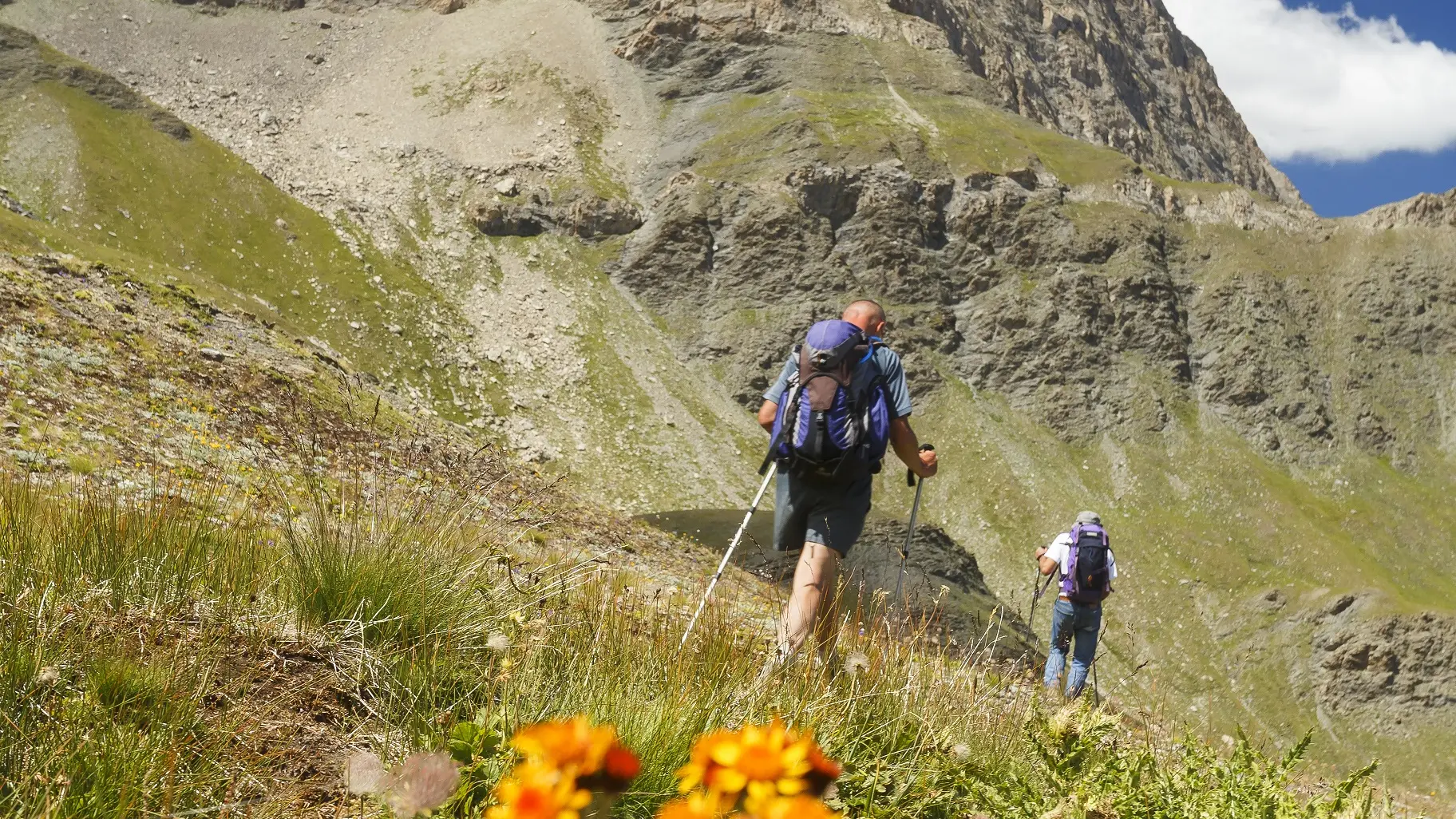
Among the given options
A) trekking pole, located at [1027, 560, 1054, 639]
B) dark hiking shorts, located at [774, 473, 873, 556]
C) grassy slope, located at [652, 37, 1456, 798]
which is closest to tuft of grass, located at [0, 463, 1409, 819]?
trekking pole, located at [1027, 560, 1054, 639]

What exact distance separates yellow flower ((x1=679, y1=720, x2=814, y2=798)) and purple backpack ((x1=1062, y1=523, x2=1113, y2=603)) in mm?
10047

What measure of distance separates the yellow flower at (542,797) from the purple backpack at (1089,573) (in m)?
10.3

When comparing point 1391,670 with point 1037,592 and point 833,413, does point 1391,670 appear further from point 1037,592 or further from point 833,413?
point 833,413

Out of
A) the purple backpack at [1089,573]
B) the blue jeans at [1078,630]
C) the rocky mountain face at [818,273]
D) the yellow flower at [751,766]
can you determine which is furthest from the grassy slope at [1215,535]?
the yellow flower at [751,766]

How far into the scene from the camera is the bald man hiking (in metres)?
5.77

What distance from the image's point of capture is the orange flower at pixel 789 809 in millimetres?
1250

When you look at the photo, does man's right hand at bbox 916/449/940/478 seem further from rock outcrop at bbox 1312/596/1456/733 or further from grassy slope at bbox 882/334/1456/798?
rock outcrop at bbox 1312/596/1456/733

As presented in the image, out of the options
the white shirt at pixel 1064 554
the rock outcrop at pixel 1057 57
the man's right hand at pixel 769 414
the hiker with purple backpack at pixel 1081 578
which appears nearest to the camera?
the man's right hand at pixel 769 414

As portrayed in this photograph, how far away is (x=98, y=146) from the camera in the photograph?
55.0 meters

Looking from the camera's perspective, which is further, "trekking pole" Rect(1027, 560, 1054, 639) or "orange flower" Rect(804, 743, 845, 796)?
"trekking pole" Rect(1027, 560, 1054, 639)

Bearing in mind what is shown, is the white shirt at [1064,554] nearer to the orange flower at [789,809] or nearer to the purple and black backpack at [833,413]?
the purple and black backpack at [833,413]

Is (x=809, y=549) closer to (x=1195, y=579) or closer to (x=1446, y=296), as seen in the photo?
(x=1195, y=579)

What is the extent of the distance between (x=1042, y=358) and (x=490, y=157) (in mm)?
53493

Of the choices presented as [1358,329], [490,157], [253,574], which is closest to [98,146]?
[490,157]
